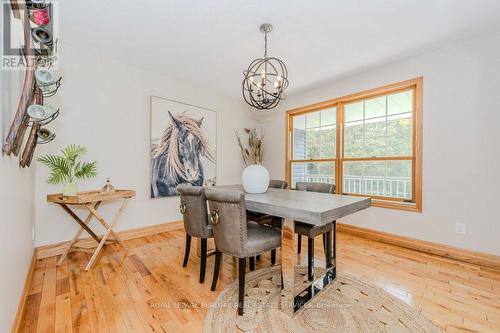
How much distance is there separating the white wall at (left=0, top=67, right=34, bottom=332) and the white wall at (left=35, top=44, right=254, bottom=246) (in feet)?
2.87

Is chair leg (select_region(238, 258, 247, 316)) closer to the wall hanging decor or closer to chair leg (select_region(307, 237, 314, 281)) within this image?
chair leg (select_region(307, 237, 314, 281))

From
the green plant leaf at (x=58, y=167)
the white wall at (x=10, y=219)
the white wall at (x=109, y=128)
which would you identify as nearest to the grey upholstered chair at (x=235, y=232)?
the white wall at (x=10, y=219)

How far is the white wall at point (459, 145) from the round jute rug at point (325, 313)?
4.88ft

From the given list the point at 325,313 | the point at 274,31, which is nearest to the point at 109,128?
the point at 274,31

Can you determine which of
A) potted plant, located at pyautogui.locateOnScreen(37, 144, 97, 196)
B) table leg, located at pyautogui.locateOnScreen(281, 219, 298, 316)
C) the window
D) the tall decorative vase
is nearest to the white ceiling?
the window

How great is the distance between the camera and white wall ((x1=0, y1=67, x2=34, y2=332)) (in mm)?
1248

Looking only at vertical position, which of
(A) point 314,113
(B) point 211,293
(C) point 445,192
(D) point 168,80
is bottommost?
(B) point 211,293

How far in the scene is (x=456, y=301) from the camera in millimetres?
1772

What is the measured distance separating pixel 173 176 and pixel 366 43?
3.22 metres

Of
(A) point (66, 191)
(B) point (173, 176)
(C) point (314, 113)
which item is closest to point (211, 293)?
(A) point (66, 191)

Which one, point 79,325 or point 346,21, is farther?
point 346,21

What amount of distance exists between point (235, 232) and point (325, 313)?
2.88ft

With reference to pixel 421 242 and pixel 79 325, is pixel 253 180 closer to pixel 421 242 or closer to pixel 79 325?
pixel 79 325

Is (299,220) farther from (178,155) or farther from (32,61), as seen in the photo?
(178,155)
